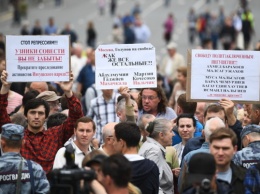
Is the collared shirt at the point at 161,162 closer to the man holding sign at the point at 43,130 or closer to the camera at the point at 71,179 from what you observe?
the man holding sign at the point at 43,130

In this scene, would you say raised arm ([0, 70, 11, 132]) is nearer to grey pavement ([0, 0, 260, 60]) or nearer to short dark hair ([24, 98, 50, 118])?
short dark hair ([24, 98, 50, 118])

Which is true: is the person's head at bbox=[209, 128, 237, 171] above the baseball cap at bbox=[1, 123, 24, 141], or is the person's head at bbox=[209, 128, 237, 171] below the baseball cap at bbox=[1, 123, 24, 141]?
below

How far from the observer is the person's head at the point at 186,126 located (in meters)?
13.5

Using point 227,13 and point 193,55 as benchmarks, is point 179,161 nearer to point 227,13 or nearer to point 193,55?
point 193,55

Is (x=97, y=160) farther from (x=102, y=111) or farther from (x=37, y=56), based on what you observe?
(x=102, y=111)

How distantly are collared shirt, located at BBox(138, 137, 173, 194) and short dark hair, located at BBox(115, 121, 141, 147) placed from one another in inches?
33.5

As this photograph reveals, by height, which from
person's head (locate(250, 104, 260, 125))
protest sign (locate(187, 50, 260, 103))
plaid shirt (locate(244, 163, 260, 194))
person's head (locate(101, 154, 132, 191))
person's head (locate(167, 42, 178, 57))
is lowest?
plaid shirt (locate(244, 163, 260, 194))

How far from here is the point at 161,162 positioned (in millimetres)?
12148

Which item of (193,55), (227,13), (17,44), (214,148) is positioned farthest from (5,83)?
(227,13)

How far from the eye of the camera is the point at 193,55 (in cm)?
1314

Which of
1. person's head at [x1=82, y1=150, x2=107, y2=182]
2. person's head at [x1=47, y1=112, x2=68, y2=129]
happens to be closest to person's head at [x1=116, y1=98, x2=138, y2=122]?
person's head at [x1=47, y1=112, x2=68, y2=129]

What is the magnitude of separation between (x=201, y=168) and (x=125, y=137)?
171 centimetres

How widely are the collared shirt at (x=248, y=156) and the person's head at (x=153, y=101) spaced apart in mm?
3567

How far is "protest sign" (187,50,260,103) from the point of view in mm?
13031
